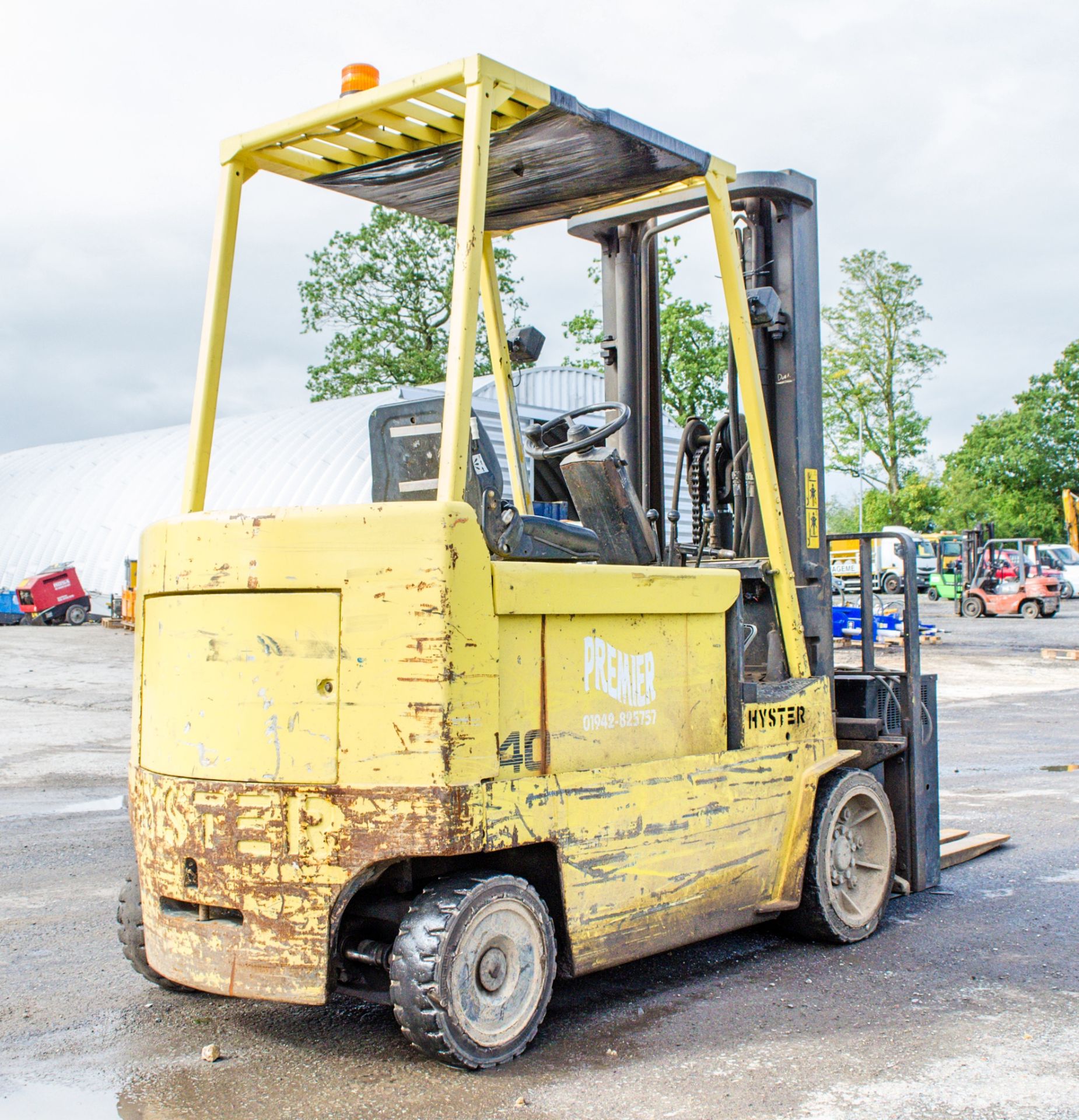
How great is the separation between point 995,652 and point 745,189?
20.2 m

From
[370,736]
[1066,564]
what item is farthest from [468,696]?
[1066,564]

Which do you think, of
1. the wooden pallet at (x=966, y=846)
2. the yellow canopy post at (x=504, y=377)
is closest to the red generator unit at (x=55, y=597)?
the wooden pallet at (x=966, y=846)

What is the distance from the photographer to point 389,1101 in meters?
3.57

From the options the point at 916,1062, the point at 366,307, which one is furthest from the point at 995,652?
the point at 366,307

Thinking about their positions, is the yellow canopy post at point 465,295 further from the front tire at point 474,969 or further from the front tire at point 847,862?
the front tire at point 847,862

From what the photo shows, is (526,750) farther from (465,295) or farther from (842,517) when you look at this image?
(842,517)

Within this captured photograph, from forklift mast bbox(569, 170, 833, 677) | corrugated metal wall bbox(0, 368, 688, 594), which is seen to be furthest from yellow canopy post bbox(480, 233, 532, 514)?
corrugated metal wall bbox(0, 368, 688, 594)

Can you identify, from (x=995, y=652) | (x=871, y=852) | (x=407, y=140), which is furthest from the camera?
(x=995, y=652)

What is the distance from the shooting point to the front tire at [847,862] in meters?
5.14

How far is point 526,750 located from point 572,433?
152 cm

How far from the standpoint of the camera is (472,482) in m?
4.02

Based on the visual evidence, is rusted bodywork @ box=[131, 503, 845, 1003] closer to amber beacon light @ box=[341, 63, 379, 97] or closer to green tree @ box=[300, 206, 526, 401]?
amber beacon light @ box=[341, 63, 379, 97]

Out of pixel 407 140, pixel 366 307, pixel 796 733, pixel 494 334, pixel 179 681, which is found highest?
pixel 366 307

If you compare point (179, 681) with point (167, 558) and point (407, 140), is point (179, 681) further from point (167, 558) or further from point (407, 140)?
point (407, 140)
